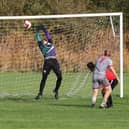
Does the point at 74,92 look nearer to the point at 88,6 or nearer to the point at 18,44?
the point at 18,44

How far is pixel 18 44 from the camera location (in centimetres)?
2850

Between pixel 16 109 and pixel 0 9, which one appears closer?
pixel 16 109

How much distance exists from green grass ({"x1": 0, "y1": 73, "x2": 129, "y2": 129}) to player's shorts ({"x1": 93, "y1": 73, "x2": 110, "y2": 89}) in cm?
62

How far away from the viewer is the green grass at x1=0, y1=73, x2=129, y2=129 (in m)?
13.8

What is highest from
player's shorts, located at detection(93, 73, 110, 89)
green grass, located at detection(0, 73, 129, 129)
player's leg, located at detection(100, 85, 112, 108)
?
player's shorts, located at detection(93, 73, 110, 89)

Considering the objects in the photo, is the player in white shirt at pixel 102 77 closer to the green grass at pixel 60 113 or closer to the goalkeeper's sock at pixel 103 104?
the goalkeeper's sock at pixel 103 104

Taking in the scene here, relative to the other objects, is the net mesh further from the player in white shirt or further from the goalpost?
the player in white shirt

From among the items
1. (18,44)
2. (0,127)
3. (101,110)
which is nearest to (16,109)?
(101,110)

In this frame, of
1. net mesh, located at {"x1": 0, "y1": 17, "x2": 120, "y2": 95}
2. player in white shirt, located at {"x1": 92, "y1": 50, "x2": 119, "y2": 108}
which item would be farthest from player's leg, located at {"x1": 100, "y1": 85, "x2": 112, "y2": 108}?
net mesh, located at {"x1": 0, "y1": 17, "x2": 120, "y2": 95}

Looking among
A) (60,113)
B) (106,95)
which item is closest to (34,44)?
(106,95)

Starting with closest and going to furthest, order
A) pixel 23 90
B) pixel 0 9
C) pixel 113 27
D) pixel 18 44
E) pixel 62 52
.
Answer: pixel 113 27, pixel 23 90, pixel 62 52, pixel 18 44, pixel 0 9

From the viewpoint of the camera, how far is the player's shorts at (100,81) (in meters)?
17.1

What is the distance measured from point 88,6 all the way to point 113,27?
2674 centimetres

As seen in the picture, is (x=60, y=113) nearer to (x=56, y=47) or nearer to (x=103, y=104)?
(x=103, y=104)
